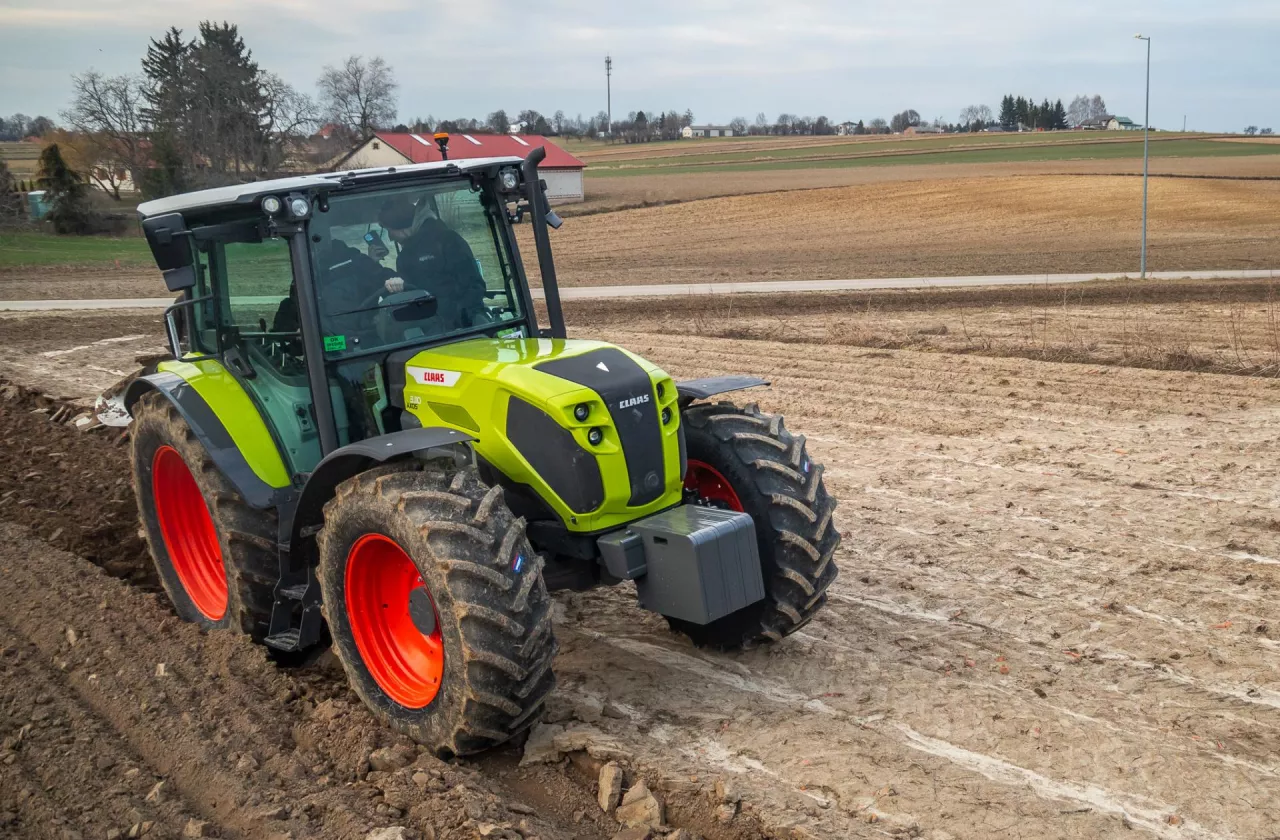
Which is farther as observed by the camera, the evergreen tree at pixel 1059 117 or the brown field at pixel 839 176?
the evergreen tree at pixel 1059 117

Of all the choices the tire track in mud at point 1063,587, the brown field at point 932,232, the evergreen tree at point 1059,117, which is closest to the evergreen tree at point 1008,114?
the evergreen tree at point 1059,117

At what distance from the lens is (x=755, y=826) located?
4.08 metres

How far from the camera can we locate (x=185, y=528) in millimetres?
6316

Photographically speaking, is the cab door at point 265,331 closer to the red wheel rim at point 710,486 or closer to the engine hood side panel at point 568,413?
the engine hood side panel at point 568,413

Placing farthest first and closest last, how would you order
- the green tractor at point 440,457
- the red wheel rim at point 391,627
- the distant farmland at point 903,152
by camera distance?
1. the distant farmland at point 903,152
2. the red wheel rim at point 391,627
3. the green tractor at point 440,457

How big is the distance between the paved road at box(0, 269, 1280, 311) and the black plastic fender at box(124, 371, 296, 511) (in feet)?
52.3

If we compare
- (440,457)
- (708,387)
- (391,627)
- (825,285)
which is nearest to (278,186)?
(440,457)

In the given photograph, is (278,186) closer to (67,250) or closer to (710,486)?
(710,486)

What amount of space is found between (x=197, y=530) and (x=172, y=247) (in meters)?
2.03

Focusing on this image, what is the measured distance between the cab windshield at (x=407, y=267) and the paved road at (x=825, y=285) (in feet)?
52.6

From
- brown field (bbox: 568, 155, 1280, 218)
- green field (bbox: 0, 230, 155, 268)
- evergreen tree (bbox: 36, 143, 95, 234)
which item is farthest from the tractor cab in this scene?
brown field (bbox: 568, 155, 1280, 218)

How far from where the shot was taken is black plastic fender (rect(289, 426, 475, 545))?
4426 mm

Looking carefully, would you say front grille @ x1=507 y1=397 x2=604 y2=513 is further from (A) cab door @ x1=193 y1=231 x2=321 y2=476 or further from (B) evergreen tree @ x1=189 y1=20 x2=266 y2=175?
(B) evergreen tree @ x1=189 y1=20 x2=266 y2=175

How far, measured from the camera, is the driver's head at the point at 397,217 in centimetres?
523
